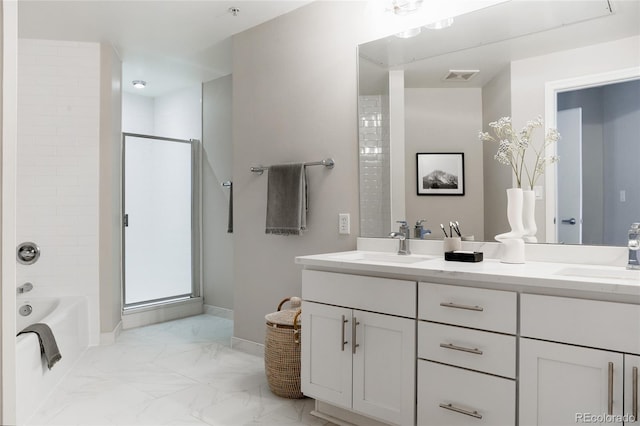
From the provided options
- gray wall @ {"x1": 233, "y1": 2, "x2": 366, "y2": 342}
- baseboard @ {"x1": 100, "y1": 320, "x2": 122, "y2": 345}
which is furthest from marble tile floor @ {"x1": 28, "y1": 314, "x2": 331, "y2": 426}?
gray wall @ {"x1": 233, "y1": 2, "x2": 366, "y2": 342}

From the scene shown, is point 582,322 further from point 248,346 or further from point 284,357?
point 248,346

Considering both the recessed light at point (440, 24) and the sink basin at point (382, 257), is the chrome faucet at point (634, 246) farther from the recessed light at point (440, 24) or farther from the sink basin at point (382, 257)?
the recessed light at point (440, 24)

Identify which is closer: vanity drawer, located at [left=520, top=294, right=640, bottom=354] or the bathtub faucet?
vanity drawer, located at [left=520, top=294, right=640, bottom=354]

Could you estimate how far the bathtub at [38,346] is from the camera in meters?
2.18

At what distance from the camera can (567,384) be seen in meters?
1.45

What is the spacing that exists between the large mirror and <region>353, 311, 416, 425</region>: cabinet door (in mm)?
657

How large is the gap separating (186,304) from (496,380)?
3.58 meters

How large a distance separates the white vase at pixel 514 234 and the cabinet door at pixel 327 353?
76 centimetres

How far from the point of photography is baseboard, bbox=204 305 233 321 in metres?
4.41

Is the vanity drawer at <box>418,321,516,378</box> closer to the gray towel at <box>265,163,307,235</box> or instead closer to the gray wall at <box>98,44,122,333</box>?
the gray towel at <box>265,163,307,235</box>

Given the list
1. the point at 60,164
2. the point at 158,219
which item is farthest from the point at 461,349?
the point at 158,219

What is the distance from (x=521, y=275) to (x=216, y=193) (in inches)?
140

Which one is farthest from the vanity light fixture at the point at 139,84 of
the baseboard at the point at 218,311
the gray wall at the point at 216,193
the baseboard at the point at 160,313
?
the baseboard at the point at 218,311

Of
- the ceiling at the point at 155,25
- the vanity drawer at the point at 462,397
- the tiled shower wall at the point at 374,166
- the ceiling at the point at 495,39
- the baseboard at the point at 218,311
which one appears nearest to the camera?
the vanity drawer at the point at 462,397
